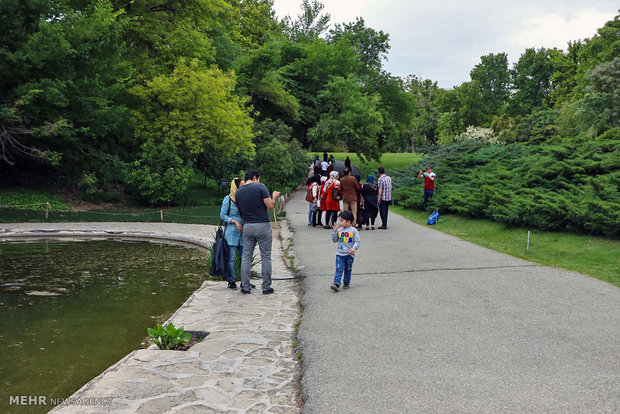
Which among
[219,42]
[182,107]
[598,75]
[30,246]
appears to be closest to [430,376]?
[30,246]

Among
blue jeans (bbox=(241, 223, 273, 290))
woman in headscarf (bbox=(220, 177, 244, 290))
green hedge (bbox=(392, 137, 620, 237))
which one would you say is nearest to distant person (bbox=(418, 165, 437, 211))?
green hedge (bbox=(392, 137, 620, 237))

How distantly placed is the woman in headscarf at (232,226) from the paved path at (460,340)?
1494 millimetres

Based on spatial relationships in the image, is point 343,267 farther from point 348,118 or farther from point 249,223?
point 348,118

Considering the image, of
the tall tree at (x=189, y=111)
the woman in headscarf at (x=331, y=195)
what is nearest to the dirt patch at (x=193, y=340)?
the woman in headscarf at (x=331, y=195)

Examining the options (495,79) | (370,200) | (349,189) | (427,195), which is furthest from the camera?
(495,79)

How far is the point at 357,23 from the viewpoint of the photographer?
5706 cm

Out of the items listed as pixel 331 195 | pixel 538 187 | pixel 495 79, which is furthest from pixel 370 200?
pixel 495 79

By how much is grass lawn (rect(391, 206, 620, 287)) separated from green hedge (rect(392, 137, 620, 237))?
1.05 feet

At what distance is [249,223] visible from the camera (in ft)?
26.8

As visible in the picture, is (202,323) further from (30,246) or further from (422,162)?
(422,162)

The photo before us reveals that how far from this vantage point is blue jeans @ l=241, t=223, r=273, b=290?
815 cm

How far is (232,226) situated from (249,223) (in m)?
0.71

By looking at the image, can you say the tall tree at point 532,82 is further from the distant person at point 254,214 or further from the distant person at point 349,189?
the distant person at point 254,214

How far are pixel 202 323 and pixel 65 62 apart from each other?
60.4 ft
